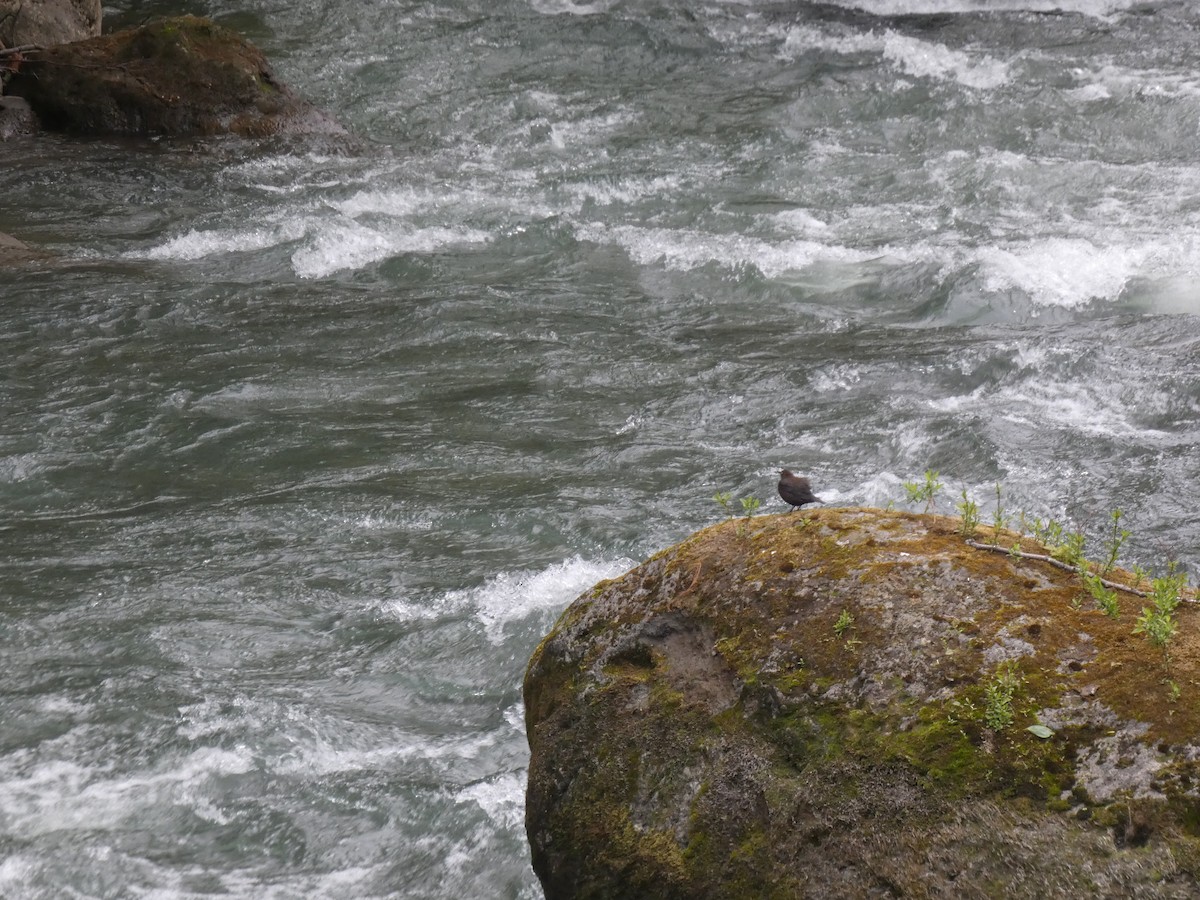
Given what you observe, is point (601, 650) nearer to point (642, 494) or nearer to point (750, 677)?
point (750, 677)

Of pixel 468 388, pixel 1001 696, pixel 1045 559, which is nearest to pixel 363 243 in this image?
pixel 468 388

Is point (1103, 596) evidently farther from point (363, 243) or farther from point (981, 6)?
point (981, 6)

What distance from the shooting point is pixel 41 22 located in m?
14.8

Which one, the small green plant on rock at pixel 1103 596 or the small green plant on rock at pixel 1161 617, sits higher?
the small green plant on rock at pixel 1161 617

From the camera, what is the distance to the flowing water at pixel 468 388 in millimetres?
4699

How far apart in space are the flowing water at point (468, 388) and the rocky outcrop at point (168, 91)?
1.77ft

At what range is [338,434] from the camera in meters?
7.36

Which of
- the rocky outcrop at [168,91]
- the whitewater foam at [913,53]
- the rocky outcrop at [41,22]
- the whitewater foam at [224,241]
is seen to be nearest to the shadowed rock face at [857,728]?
the whitewater foam at [224,241]

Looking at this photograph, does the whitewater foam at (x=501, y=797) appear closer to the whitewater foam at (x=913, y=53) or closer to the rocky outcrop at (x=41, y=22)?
the whitewater foam at (x=913, y=53)

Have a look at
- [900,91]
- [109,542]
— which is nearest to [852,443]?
[109,542]

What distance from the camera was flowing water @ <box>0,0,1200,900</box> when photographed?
4699 millimetres

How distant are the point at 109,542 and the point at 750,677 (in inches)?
165

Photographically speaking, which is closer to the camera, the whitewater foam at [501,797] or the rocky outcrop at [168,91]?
the whitewater foam at [501,797]

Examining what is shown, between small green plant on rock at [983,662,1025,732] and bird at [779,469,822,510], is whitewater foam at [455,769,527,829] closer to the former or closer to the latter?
bird at [779,469,822,510]
